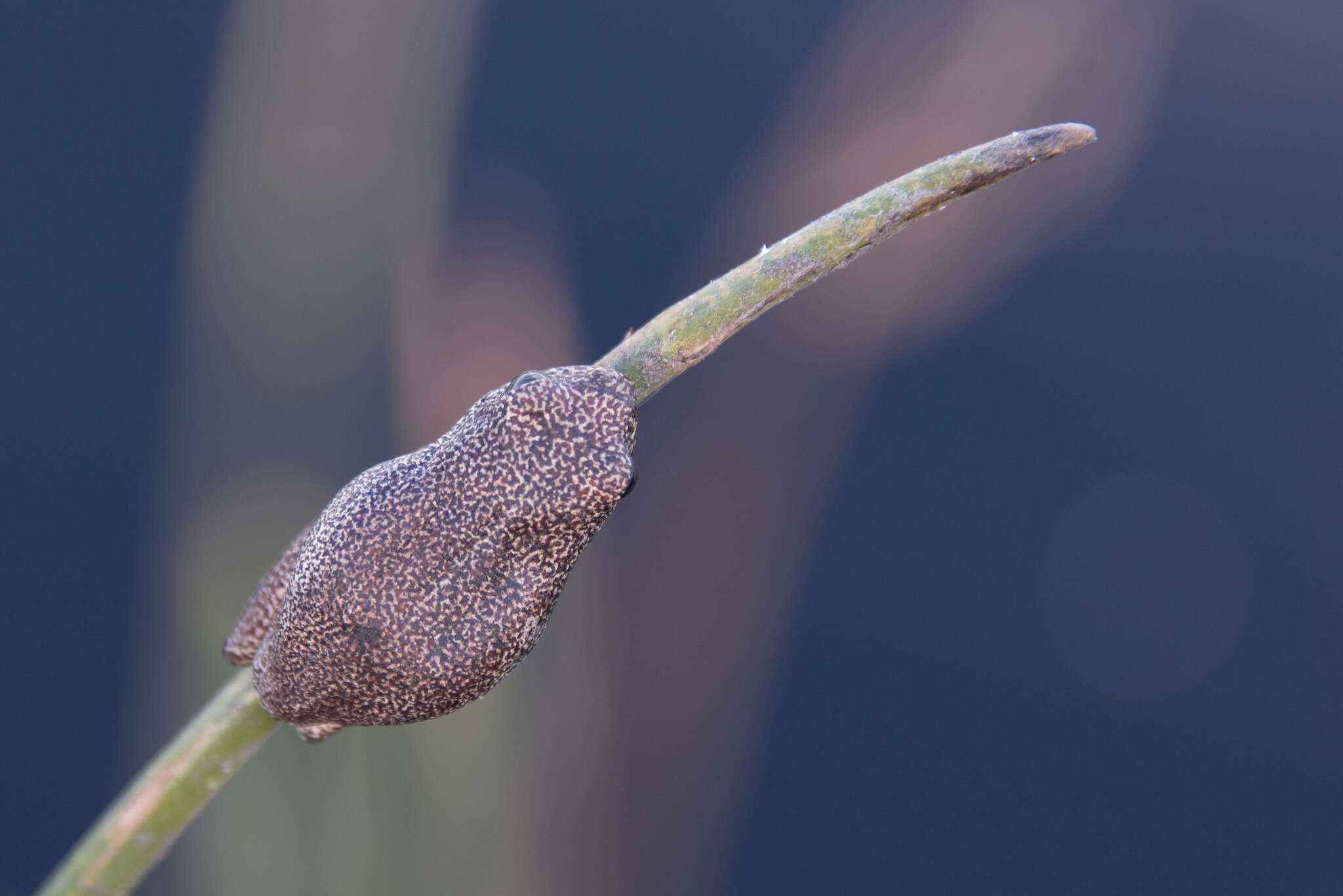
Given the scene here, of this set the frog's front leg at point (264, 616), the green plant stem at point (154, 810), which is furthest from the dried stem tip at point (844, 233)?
the green plant stem at point (154, 810)

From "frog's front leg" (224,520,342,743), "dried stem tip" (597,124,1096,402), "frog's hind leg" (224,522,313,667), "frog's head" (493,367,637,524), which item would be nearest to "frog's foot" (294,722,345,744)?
"frog's front leg" (224,520,342,743)

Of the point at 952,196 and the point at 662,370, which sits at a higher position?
the point at 952,196

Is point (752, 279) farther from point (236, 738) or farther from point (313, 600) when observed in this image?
point (236, 738)

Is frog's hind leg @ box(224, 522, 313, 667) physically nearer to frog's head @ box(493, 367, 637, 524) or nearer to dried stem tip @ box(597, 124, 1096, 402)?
frog's head @ box(493, 367, 637, 524)

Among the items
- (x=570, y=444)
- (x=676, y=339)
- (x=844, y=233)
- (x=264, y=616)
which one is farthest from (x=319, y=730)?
(x=844, y=233)

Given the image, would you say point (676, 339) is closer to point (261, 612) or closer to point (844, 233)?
point (844, 233)

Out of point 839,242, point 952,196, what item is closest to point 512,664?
point 839,242
